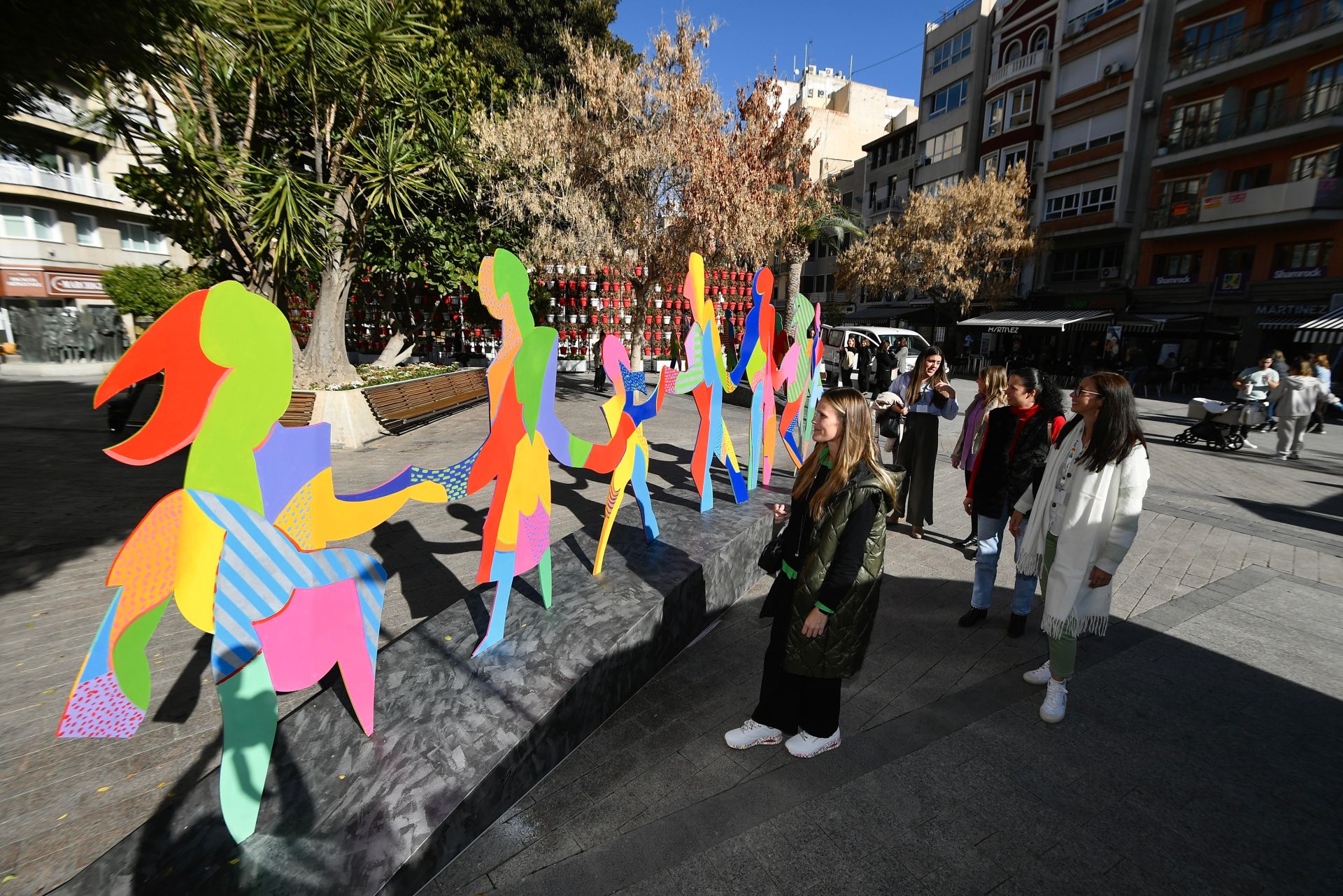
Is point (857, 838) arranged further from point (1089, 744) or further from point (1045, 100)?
point (1045, 100)

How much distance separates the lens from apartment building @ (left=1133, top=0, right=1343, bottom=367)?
18000mm

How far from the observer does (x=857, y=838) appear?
250 centimetres

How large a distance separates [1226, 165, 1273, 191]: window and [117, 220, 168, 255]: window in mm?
41621

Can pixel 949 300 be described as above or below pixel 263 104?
below

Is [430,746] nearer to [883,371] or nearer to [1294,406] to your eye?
[1294,406]

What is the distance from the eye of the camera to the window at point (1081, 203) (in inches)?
961

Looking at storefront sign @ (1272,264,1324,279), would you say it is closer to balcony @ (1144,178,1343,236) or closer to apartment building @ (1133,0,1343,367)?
apartment building @ (1133,0,1343,367)

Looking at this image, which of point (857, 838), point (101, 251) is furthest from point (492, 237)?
point (101, 251)

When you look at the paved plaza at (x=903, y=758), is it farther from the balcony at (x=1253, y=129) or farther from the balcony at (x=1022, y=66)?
the balcony at (x=1022, y=66)

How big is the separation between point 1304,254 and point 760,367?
907 inches

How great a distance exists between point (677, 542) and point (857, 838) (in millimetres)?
2208

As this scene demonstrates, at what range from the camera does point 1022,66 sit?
2730 centimetres

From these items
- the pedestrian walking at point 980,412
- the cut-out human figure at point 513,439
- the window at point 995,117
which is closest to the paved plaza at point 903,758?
the cut-out human figure at point 513,439

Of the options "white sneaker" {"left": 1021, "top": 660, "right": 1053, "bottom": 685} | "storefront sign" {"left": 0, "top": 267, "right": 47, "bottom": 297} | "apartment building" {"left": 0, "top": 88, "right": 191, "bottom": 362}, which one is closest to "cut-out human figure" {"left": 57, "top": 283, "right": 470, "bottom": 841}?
"white sneaker" {"left": 1021, "top": 660, "right": 1053, "bottom": 685}
